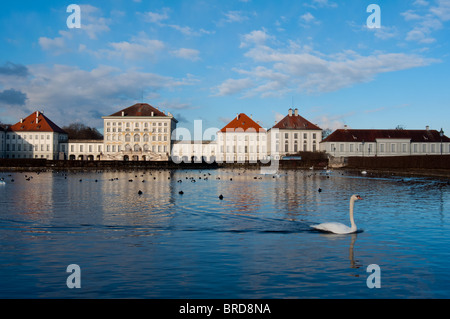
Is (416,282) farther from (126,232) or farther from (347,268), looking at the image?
(126,232)

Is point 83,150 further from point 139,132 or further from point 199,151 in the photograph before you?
point 199,151

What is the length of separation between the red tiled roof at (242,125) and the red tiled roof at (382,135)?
841 inches

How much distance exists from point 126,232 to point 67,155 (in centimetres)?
10783

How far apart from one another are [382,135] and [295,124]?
1991cm

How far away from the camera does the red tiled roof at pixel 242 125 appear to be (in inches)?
4550

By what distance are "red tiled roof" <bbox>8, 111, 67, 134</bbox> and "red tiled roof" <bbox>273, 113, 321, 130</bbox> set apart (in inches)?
2238

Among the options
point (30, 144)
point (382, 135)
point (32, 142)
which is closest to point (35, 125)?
point (32, 142)

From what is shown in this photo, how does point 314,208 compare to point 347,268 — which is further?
point 314,208

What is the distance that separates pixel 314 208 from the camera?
18.6 meters

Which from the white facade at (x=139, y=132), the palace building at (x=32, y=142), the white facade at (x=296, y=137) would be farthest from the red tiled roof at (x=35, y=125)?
the white facade at (x=296, y=137)

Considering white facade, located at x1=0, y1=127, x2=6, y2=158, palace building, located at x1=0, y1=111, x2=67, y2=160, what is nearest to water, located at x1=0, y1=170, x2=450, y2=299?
palace building, located at x1=0, y1=111, x2=67, y2=160

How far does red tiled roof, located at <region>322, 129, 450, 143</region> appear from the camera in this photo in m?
101

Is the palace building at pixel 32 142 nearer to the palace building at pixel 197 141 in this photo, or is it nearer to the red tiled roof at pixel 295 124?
the palace building at pixel 197 141
